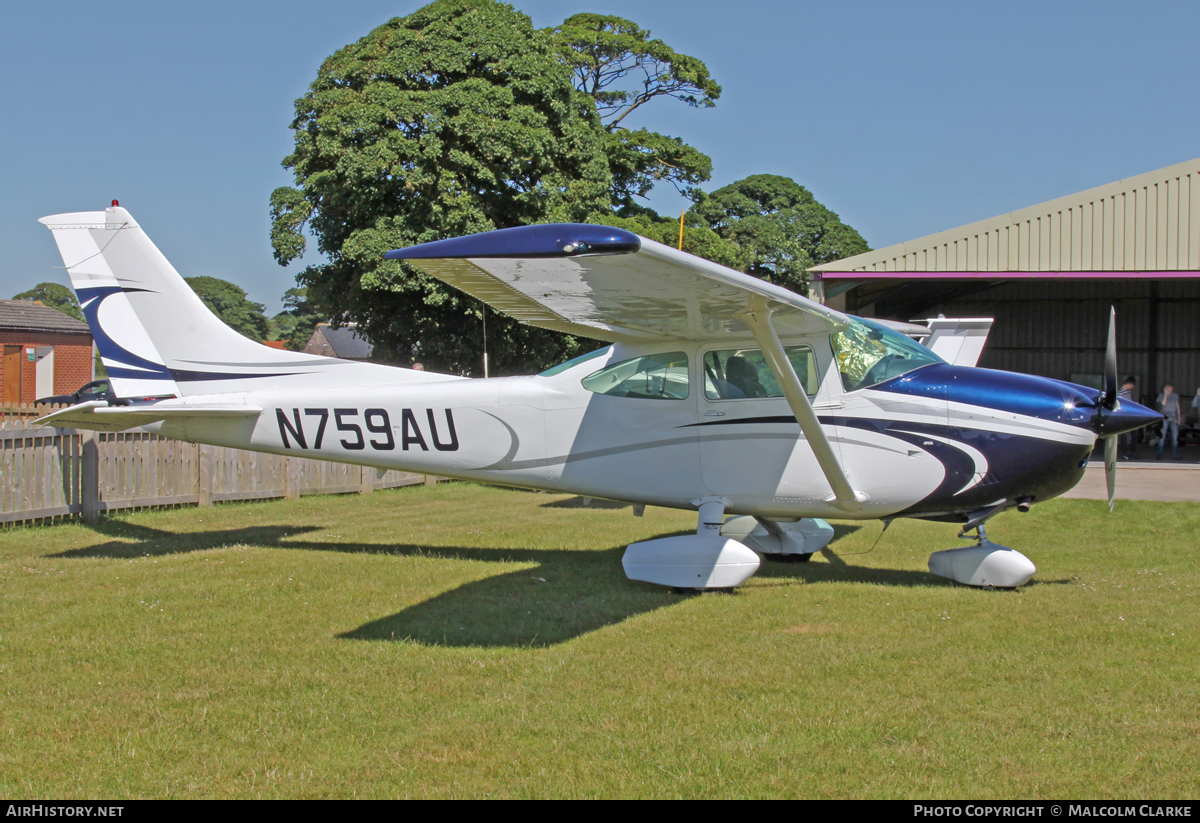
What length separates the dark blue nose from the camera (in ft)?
21.7

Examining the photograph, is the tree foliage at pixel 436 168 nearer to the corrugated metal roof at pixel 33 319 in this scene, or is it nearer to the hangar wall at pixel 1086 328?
the hangar wall at pixel 1086 328

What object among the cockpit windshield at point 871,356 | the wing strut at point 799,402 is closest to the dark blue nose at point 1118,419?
the cockpit windshield at point 871,356

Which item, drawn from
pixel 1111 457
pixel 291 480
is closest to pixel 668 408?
pixel 1111 457

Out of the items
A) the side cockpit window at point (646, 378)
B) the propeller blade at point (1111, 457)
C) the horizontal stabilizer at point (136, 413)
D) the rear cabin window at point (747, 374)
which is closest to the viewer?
the propeller blade at point (1111, 457)

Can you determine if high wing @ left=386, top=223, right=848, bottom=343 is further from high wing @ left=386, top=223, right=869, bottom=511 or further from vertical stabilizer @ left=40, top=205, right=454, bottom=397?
vertical stabilizer @ left=40, top=205, right=454, bottom=397

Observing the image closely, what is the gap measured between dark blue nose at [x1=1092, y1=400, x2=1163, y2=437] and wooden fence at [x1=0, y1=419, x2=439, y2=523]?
28.0 ft

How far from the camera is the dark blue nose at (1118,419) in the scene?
21.7 ft

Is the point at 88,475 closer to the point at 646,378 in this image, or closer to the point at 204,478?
the point at 204,478

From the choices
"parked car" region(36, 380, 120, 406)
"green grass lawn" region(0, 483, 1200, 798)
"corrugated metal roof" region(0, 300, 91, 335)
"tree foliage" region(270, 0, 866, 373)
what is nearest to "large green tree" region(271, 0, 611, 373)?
Answer: "tree foliage" region(270, 0, 866, 373)

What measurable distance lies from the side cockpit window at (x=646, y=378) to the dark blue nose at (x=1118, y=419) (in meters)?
3.12

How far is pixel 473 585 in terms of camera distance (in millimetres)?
7500

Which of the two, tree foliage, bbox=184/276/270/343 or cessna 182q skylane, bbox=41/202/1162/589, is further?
tree foliage, bbox=184/276/270/343

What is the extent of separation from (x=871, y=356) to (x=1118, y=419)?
1823 millimetres
